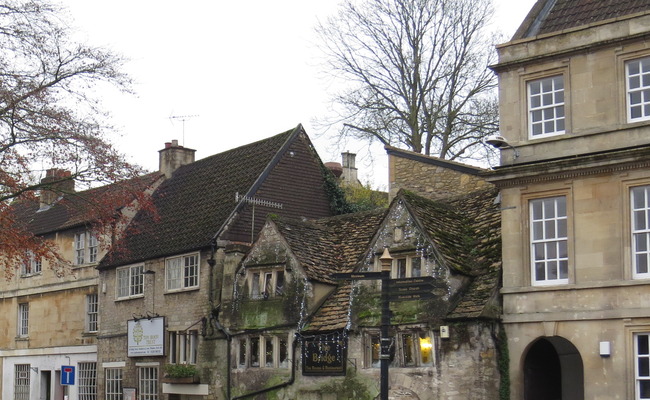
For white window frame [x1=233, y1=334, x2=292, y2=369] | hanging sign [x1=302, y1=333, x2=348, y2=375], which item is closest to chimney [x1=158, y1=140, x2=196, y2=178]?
white window frame [x1=233, y1=334, x2=292, y2=369]

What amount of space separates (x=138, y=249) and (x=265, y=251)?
27.3 ft

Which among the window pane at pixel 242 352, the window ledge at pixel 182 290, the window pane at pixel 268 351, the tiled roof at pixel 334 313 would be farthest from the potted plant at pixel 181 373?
the tiled roof at pixel 334 313

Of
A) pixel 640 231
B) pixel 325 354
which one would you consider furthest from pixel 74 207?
pixel 640 231

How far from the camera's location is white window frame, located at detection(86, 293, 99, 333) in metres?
40.2

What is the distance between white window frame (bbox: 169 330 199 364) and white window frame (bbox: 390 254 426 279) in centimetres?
909

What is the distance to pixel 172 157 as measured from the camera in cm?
4094

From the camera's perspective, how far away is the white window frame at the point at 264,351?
29.3m

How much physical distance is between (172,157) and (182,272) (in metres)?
7.72

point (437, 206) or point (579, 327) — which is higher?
point (437, 206)

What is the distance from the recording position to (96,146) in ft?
94.7

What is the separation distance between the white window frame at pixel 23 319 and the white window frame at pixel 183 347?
12.4 meters

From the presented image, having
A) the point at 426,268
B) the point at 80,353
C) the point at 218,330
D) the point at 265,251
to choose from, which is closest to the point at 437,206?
the point at 426,268

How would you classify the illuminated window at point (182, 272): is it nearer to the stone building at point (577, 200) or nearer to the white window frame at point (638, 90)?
the stone building at point (577, 200)

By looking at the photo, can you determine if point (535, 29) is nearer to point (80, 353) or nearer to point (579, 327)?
point (579, 327)
